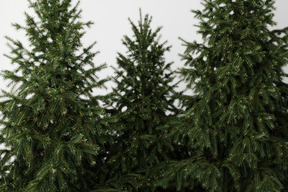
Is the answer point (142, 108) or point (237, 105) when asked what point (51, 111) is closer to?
point (142, 108)

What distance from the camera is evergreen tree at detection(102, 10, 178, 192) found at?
8781 mm

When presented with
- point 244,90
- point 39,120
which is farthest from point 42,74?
point 244,90

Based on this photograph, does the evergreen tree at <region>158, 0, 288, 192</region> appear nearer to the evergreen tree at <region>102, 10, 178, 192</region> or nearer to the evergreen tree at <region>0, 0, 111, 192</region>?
the evergreen tree at <region>102, 10, 178, 192</region>

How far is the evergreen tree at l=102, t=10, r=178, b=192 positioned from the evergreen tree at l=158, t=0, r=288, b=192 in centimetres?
70

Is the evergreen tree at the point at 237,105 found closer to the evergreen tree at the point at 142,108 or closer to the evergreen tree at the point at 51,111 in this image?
the evergreen tree at the point at 142,108

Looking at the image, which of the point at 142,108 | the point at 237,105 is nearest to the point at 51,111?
the point at 142,108

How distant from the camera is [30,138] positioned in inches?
275

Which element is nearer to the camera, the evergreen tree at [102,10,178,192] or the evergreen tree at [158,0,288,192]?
the evergreen tree at [158,0,288,192]

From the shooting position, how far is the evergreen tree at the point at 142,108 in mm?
8781

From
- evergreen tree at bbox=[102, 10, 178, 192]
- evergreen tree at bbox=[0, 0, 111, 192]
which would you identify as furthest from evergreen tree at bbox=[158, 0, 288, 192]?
evergreen tree at bbox=[0, 0, 111, 192]

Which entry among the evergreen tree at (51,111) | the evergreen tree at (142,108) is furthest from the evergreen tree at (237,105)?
the evergreen tree at (51,111)

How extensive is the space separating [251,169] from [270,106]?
1434mm

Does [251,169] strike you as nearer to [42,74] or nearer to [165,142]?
[165,142]

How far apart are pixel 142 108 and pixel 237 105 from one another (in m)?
2.82
